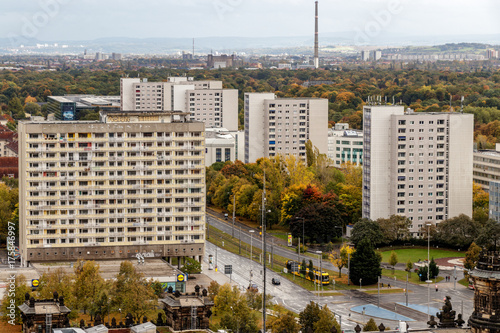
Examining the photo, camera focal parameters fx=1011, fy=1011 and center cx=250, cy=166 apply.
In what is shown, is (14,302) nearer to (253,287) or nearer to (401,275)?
(253,287)

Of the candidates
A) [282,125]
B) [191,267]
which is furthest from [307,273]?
[282,125]

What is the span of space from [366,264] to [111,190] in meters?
27.0

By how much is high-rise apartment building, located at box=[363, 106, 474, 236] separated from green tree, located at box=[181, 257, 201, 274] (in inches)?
1118

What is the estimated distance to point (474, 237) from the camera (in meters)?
111

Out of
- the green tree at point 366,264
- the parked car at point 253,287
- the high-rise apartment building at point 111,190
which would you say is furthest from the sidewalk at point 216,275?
the green tree at point 366,264

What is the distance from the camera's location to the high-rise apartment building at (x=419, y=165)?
119m

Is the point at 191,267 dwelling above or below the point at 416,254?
above

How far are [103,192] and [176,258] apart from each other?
409 inches

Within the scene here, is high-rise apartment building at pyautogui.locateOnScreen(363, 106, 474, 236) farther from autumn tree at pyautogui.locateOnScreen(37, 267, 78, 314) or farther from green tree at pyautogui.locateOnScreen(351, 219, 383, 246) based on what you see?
autumn tree at pyautogui.locateOnScreen(37, 267, 78, 314)

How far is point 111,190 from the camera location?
→ 102938 mm

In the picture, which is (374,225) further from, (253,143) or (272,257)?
(253,143)

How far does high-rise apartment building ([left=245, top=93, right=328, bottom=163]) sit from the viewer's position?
163875mm

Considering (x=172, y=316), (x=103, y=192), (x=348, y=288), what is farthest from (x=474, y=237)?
(x=172, y=316)

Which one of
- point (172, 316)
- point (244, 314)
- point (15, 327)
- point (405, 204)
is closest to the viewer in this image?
point (172, 316)
